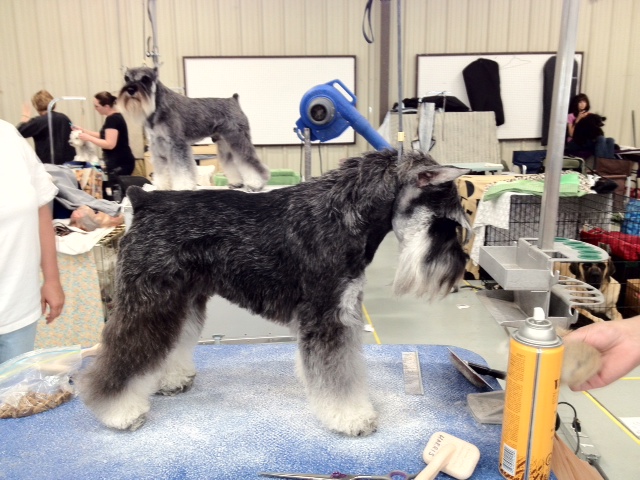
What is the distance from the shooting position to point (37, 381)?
1530mm

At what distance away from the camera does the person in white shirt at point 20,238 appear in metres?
1.54

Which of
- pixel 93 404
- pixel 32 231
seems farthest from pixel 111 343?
pixel 32 231

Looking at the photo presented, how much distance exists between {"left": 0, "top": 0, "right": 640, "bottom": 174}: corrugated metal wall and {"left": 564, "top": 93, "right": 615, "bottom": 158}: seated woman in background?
1.36 m

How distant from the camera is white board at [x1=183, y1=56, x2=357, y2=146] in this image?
7688 mm

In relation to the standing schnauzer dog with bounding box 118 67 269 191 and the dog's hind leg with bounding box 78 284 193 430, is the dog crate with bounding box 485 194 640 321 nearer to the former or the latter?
the standing schnauzer dog with bounding box 118 67 269 191

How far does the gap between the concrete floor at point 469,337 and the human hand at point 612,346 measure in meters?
0.21

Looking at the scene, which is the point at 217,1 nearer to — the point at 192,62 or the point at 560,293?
the point at 192,62

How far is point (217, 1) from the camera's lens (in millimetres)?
7551

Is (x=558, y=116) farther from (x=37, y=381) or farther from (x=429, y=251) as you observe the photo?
(x=37, y=381)

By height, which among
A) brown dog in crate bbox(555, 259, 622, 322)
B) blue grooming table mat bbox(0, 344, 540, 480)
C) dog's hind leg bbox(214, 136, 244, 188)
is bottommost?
brown dog in crate bbox(555, 259, 622, 322)

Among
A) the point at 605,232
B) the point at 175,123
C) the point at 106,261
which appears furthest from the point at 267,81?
the point at 175,123

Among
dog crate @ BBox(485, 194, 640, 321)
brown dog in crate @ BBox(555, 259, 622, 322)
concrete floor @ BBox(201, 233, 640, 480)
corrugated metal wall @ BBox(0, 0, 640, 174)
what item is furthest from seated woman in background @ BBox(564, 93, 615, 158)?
brown dog in crate @ BBox(555, 259, 622, 322)

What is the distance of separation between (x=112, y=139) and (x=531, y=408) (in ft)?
16.2

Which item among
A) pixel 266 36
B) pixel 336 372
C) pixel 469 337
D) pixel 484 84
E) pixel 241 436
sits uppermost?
pixel 266 36
